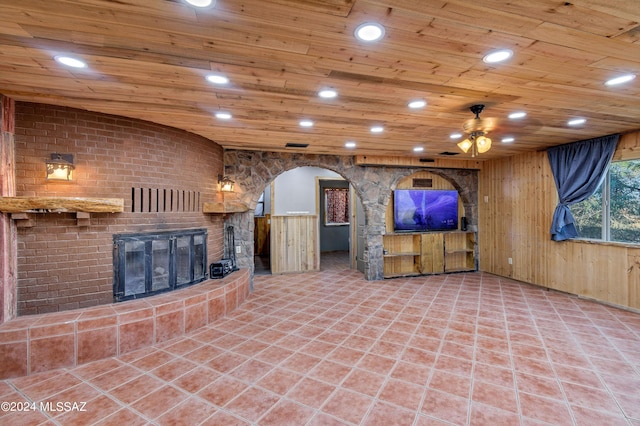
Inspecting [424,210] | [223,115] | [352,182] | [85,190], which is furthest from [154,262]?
[424,210]

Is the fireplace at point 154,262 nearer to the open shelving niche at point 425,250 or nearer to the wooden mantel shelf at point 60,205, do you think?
the wooden mantel shelf at point 60,205

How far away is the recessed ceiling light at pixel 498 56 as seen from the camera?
1.74m

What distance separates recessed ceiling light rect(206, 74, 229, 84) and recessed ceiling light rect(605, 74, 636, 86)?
9.54 ft

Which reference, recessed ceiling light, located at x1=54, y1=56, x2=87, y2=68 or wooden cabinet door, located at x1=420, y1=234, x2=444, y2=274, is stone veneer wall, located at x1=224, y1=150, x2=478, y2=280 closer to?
wooden cabinet door, located at x1=420, y1=234, x2=444, y2=274

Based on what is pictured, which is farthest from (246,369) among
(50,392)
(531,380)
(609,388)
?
(609,388)

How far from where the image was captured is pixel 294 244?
237 inches

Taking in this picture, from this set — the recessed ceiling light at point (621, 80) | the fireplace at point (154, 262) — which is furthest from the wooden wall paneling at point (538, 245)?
the fireplace at point (154, 262)

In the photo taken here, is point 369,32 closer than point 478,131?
Yes

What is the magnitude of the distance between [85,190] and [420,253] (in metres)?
5.20

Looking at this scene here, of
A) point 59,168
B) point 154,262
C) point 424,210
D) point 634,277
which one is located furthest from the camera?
point 424,210

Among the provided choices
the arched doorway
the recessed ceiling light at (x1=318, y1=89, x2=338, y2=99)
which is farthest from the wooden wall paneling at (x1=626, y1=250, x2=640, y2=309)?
the recessed ceiling light at (x1=318, y1=89, x2=338, y2=99)

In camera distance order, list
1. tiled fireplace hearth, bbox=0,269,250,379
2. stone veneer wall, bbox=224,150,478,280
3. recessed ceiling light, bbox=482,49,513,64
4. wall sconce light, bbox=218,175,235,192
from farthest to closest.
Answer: stone veneer wall, bbox=224,150,478,280, wall sconce light, bbox=218,175,235,192, tiled fireplace hearth, bbox=0,269,250,379, recessed ceiling light, bbox=482,49,513,64

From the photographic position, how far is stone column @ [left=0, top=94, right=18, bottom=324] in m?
2.40

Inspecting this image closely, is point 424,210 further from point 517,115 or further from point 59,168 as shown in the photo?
point 59,168
